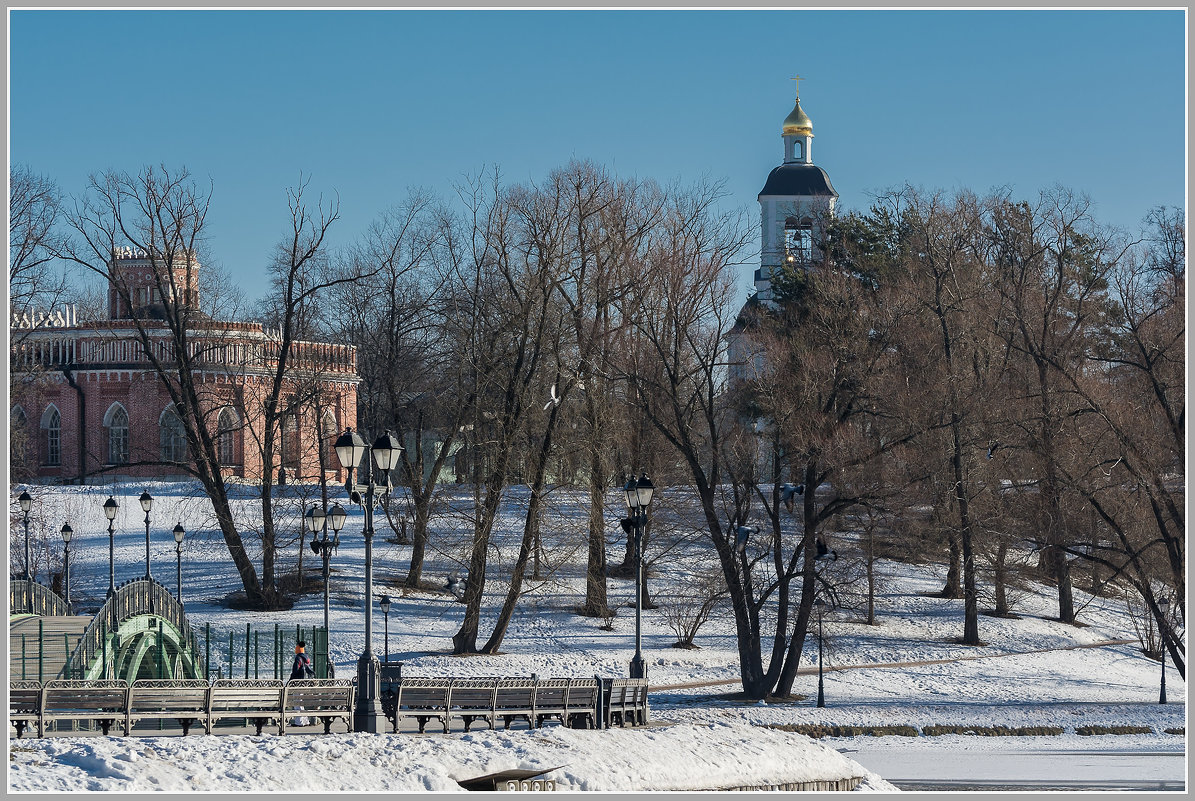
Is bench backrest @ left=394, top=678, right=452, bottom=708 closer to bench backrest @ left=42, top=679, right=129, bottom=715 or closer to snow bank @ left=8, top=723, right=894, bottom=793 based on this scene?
snow bank @ left=8, top=723, right=894, bottom=793

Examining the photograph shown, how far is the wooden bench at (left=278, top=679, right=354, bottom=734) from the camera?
17.8 m

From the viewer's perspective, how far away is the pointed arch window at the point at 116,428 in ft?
182

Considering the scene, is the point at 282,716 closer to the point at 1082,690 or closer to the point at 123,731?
the point at 123,731

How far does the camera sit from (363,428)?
189 ft

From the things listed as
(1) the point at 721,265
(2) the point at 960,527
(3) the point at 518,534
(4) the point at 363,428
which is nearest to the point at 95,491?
(4) the point at 363,428

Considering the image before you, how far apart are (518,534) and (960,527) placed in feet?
53.0

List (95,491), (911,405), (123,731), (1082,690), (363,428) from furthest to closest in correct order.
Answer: (363,428)
(95,491)
(911,405)
(1082,690)
(123,731)

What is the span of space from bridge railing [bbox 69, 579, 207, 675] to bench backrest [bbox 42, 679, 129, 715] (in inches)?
145

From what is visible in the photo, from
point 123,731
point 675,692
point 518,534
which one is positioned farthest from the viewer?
point 518,534

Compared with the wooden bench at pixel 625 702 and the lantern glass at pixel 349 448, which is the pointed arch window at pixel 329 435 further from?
the lantern glass at pixel 349 448

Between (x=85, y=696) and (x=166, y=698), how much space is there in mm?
971

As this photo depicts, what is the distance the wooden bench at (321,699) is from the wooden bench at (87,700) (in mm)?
2019

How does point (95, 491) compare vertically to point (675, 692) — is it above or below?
above

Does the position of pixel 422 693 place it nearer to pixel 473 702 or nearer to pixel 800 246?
pixel 473 702
